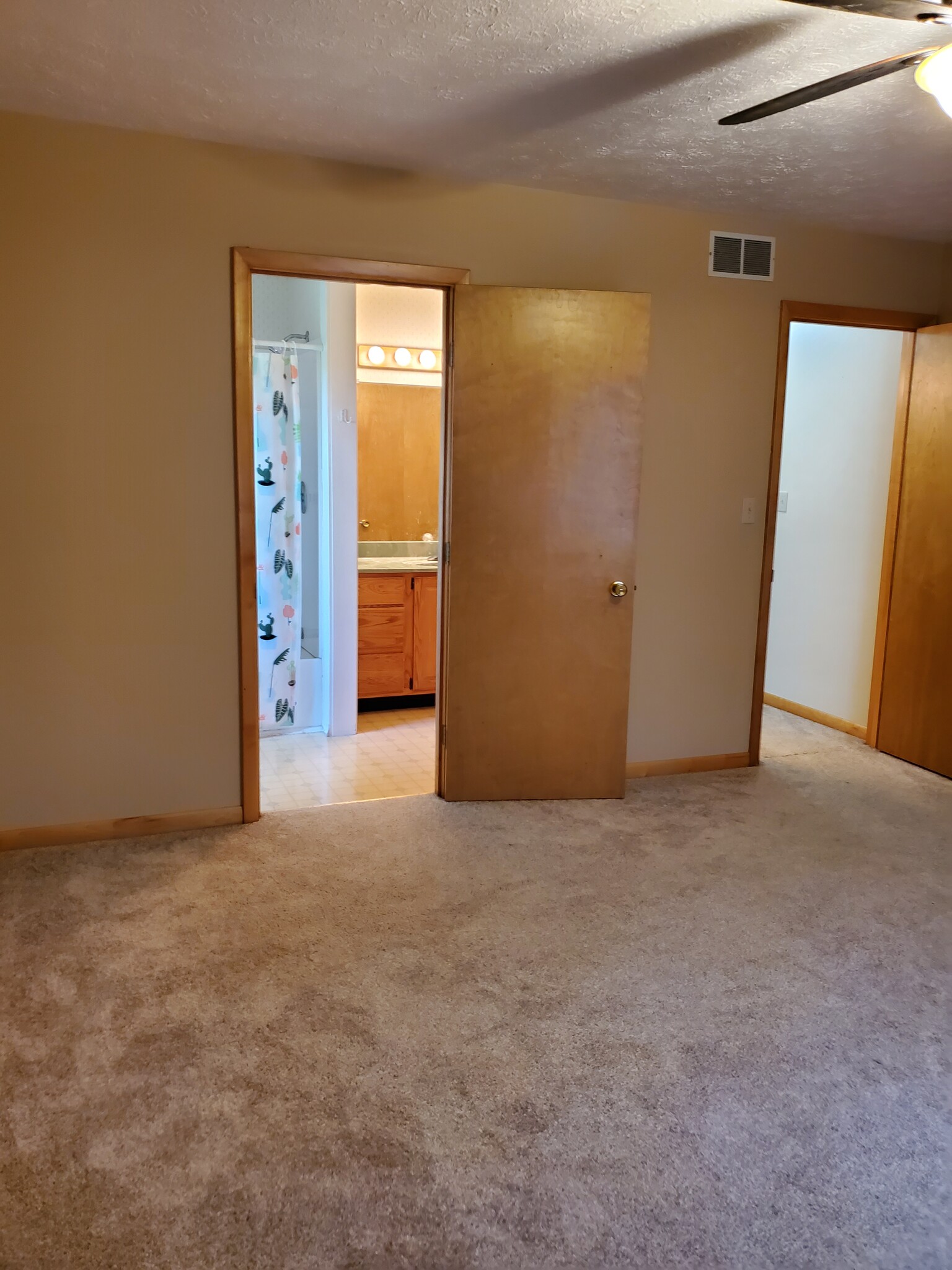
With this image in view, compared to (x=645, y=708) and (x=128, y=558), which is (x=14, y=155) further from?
(x=645, y=708)

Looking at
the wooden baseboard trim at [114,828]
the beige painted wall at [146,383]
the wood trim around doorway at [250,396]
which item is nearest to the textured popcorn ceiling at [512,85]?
the beige painted wall at [146,383]

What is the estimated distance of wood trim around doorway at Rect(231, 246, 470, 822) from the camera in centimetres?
322

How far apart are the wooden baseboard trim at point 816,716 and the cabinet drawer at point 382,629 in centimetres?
222

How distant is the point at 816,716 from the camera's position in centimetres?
515

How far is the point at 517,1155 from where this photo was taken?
72.4 inches

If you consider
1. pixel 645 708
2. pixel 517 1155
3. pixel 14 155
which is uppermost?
pixel 14 155

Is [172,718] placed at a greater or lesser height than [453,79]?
lesser

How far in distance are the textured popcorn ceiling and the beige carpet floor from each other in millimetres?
2374

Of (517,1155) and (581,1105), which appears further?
(581,1105)

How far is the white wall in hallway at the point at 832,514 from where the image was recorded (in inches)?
185

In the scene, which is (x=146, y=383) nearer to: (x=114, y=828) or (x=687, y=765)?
(x=114, y=828)

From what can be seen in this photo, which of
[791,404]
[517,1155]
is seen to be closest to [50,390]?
[517,1155]

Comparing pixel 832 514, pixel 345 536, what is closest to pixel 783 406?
pixel 832 514

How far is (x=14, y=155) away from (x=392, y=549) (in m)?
2.99
